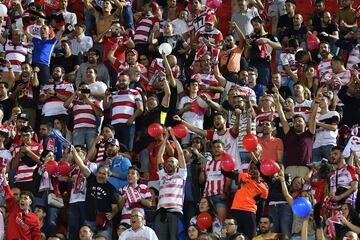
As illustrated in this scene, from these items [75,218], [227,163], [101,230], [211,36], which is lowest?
[101,230]

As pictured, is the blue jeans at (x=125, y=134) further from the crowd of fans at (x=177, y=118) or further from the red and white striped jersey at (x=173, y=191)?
the red and white striped jersey at (x=173, y=191)

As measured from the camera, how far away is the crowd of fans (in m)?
21.5

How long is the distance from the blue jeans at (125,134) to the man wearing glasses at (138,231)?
2.66 m

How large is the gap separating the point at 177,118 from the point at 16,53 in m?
4.17

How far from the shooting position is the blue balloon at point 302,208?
19906mm

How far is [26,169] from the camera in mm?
22984

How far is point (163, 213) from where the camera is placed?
70.5 ft

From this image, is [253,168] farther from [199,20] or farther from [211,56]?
[199,20]

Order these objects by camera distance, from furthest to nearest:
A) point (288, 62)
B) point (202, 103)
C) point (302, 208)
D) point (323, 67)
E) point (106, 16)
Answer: point (106, 16) → point (288, 62) → point (323, 67) → point (202, 103) → point (302, 208)

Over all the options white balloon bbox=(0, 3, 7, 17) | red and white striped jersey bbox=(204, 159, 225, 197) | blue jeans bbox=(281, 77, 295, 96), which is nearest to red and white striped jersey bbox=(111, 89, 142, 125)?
red and white striped jersey bbox=(204, 159, 225, 197)

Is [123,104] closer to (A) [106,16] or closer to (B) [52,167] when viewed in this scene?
(B) [52,167]

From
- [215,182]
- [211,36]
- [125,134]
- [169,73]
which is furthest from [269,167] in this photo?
[211,36]

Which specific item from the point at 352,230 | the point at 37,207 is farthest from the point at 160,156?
the point at 352,230

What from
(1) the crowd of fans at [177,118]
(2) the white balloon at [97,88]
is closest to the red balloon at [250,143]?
(1) the crowd of fans at [177,118]
